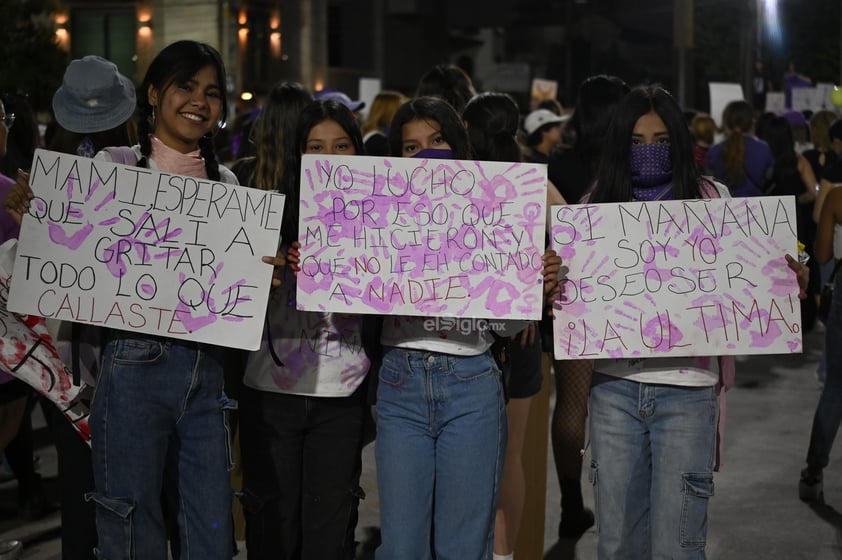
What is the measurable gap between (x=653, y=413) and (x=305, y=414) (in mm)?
1139

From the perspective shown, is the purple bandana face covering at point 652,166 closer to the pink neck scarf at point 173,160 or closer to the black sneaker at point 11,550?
the pink neck scarf at point 173,160

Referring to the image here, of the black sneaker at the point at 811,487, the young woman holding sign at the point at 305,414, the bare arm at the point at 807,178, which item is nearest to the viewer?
the young woman holding sign at the point at 305,414

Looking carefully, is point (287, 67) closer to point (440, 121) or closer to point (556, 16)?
point (556, 16)

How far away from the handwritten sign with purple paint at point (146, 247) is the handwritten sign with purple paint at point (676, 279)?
0.94 meters

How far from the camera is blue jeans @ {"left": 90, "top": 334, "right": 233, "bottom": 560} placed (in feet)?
11.1

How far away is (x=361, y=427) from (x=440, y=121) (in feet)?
3.51

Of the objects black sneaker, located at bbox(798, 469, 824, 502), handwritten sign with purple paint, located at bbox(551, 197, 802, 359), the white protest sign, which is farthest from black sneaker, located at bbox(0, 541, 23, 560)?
black sneaker, located at bbox(798, 469, 824, 502)

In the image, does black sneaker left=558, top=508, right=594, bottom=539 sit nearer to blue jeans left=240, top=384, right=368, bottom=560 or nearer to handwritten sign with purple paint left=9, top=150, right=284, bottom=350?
blue jeans left=240, top=384, right=368, bottom=560

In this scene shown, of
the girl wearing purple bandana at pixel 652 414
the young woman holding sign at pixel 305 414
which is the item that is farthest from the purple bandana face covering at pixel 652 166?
the young woman holding sign at pixel 305 414

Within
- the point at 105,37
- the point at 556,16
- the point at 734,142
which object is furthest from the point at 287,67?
the point at 734,142

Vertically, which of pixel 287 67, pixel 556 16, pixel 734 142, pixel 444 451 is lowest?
pixel 444 451

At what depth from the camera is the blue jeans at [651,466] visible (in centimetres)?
356

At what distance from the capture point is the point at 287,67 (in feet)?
107

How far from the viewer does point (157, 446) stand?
3398 millimetres
